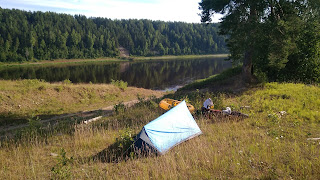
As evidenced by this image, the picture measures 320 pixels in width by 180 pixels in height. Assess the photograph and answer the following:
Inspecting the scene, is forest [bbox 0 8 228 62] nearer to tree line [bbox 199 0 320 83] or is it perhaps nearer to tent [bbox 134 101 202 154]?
tree line [bbox 199 0 320 83]

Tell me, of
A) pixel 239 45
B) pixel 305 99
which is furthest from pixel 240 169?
pixel 239 45

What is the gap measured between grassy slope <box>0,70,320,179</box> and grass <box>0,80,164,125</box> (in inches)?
392

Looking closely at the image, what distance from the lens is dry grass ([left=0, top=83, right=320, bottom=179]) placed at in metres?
5.49

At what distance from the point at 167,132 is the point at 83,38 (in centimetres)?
14796

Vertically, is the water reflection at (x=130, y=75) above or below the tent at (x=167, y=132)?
below

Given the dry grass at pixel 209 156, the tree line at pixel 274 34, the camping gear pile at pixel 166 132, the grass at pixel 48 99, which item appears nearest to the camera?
the dry grass at pixel 209 156

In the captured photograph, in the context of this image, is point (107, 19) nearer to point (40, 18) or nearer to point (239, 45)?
point (40, 18)

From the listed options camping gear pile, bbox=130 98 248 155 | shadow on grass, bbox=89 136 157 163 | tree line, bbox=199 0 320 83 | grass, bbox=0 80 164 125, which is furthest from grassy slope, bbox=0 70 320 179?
grass, bbox=0 80 164 125

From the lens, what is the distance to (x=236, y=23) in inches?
669

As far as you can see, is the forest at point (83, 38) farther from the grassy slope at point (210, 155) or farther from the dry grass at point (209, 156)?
the dry grass at point (209, 156)

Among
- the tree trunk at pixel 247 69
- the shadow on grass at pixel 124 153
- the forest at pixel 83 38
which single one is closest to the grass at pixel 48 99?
the shadow on grass at pixel 124 153

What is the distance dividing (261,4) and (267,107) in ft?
28.2

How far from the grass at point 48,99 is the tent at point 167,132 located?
528 inches

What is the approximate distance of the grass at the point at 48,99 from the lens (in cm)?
Answer: 1798
